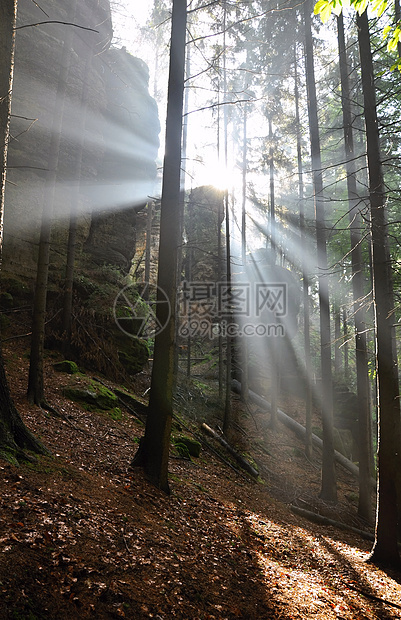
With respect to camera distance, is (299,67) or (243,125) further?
(243,125)

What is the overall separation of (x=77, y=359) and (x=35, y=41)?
11.8 meters

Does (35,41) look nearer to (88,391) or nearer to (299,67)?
(299,67)

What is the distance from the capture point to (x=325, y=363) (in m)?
10.4

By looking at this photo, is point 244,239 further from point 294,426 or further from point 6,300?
point 6,300

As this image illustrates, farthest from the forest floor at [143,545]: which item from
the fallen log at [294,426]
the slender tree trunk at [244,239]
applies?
the slender tree trunk at [244,239]

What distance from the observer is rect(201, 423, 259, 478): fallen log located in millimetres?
10312

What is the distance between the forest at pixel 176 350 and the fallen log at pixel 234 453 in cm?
9

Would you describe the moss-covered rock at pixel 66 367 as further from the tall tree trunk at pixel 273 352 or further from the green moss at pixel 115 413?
the tall tree trunk at pixel 273 352

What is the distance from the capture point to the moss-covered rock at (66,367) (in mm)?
8914

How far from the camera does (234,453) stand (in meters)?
10.9

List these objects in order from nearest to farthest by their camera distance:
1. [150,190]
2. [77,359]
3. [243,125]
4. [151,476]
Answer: [151,476] < [77,359] < [150,190] < [243,125]

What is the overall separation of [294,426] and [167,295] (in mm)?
12667

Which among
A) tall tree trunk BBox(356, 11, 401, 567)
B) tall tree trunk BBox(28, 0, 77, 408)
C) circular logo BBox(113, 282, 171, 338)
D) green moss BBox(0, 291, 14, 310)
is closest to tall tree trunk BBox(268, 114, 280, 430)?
circular logo BBox(113, 282, 171, 338)

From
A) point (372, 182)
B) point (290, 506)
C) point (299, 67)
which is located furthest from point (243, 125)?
point (290, 506)
